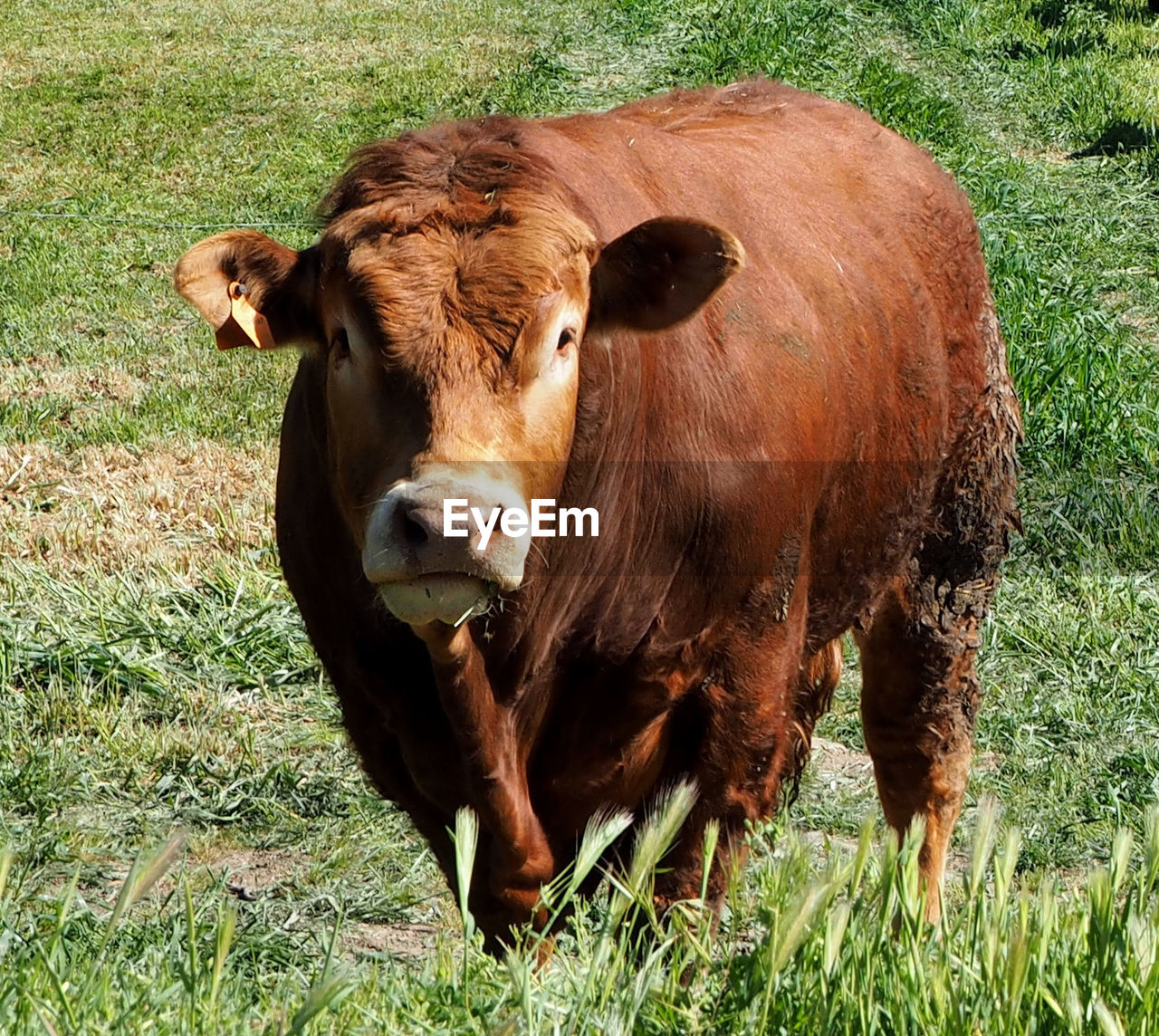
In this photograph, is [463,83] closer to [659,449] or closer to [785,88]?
[785,88]

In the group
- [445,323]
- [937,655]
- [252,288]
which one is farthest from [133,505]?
[445,323]

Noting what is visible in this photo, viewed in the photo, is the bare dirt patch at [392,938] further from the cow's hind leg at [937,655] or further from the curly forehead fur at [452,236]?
the curly forehead fur at [452,236]

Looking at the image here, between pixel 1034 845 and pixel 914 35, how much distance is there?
1369cm

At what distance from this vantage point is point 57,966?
2.35m

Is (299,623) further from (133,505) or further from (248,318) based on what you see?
(248,318)

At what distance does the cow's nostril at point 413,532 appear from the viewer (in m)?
2.60

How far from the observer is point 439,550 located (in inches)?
103

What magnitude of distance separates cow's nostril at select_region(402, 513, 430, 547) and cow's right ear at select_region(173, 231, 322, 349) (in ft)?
2.57

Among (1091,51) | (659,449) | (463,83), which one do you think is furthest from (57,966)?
(1091,51)

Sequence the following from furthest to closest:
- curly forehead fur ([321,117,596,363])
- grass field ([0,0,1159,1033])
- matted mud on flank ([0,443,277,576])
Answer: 1. matted mud on flank ([0,443,277,576])
2. curly forehead fur ([321,117,596,363])
3. grass field ([0,0,1159,1033])

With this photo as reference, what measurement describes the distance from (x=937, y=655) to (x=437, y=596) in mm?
2766

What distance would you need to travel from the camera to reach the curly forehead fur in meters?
2.92

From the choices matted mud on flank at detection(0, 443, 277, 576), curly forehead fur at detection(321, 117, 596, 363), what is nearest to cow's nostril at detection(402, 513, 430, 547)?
curly forehead fur at detection(321, 117, 596, 363)

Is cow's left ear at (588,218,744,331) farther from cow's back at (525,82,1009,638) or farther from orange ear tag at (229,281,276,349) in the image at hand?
orange ear tag at (229,281,276,349)
